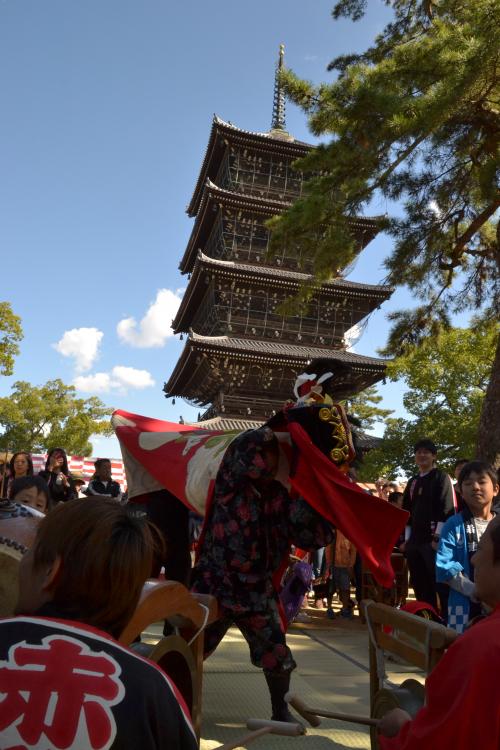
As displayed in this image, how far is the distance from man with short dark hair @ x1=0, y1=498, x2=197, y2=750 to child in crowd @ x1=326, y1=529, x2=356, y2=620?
5.61 metres

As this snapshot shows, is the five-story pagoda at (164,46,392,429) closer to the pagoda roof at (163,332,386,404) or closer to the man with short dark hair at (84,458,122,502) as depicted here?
the pagoda roof at (163,332,386,404)

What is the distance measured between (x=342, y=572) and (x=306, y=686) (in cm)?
307

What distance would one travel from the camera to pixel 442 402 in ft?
75.8

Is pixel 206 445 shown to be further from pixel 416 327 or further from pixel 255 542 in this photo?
pixel 416 327

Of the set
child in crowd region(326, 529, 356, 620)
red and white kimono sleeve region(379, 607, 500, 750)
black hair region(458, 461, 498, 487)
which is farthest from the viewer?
child in crowd region(326, 529, 356, 620)

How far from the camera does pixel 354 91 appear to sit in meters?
7.34

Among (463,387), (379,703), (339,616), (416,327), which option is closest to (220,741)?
(379,703)

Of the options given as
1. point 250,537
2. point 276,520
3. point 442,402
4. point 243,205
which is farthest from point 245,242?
point 250,537

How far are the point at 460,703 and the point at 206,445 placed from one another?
3.46 metres

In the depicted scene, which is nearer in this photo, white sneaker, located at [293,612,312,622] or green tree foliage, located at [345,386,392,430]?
white sneaker, located at [293,612,312,622]

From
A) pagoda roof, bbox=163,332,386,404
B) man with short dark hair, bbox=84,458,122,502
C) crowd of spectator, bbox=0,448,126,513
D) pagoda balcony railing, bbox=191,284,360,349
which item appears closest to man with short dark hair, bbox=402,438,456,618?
crowd of spectator, bbox=0,448,126,513

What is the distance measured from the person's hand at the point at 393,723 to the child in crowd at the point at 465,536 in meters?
1.93

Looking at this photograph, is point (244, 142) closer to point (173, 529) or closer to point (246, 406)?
point (246, 406)

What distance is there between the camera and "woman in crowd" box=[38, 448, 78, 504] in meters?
6.04
